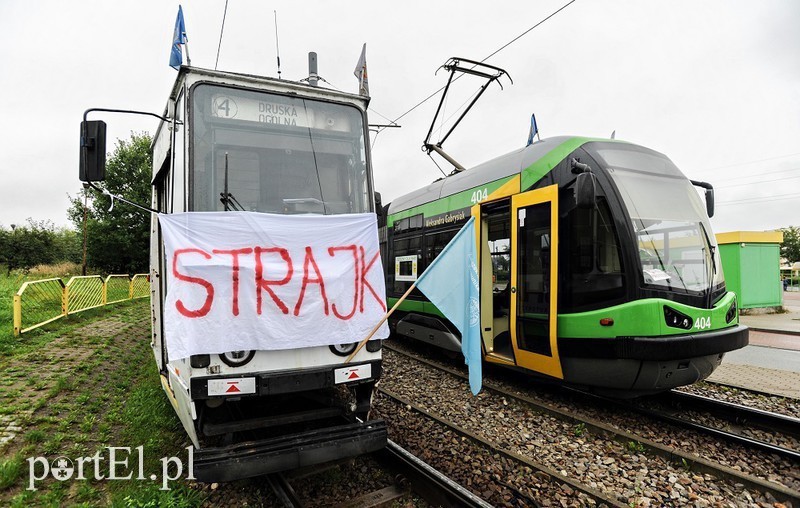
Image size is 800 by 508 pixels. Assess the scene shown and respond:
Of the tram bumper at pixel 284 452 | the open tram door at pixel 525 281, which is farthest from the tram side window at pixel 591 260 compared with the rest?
the tram bumper at pixel 284 452

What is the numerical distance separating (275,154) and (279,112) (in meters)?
0.41

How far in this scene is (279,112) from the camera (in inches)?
151

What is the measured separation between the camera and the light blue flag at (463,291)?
12.1ft

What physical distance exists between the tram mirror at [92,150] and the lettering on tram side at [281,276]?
0.89 meters

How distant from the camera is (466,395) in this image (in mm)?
5969

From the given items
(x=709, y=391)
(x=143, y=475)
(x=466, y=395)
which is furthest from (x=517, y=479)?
(x=709, y=391)

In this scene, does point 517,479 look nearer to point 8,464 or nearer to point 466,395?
point 466,395

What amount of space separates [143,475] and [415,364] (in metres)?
4.84

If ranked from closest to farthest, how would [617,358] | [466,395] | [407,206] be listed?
[617,358]
[466,395]
[407,206]

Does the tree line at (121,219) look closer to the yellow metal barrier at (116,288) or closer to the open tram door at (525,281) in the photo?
the yellow metal barrier at (116,288)

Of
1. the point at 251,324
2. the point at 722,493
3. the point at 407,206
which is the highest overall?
the point at 407,206

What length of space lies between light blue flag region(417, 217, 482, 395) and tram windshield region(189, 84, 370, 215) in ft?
3.15

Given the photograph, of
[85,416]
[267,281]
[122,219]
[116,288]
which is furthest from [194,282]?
[122,219]

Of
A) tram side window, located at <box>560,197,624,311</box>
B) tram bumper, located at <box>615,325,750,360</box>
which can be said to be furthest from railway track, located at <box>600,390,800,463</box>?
tram side window, located at <box>560,197,624,311</box>
